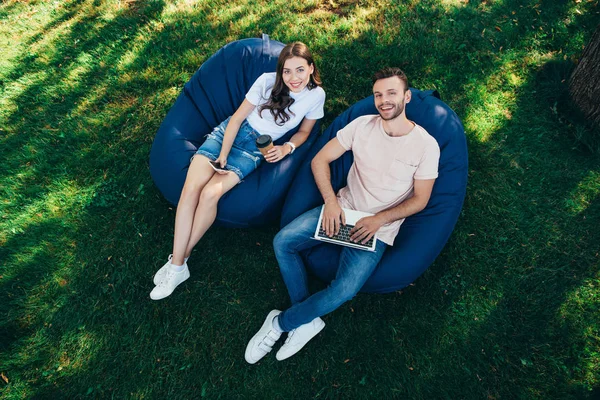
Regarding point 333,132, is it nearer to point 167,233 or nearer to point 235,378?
point 167,233

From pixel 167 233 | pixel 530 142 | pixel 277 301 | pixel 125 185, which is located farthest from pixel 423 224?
pixel 125 185

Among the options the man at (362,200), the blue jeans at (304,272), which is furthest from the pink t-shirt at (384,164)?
the blue jeans at (304,272)

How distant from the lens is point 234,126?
3023mm

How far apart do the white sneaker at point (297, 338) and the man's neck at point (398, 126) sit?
4.95 feet

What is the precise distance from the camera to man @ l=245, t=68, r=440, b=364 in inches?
100

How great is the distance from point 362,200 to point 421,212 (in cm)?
48

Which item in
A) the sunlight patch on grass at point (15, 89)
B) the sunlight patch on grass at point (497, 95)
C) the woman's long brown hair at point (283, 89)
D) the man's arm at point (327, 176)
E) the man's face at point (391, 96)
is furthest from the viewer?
the sunlight patch on grass at point (15, 89)

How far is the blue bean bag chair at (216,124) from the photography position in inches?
120

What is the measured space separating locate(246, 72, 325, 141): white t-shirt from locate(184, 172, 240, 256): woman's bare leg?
49 centimetres

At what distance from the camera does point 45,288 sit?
127 inches

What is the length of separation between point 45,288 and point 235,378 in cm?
185

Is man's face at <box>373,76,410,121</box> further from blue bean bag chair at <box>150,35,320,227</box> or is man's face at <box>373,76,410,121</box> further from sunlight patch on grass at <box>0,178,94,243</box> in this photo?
sunlight patch on grass at <box>0,178,94,243</box>

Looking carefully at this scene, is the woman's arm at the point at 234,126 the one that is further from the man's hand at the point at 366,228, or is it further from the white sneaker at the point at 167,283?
the man's hand at the point at 366,228

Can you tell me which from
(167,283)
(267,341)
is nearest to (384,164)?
(267,341)
